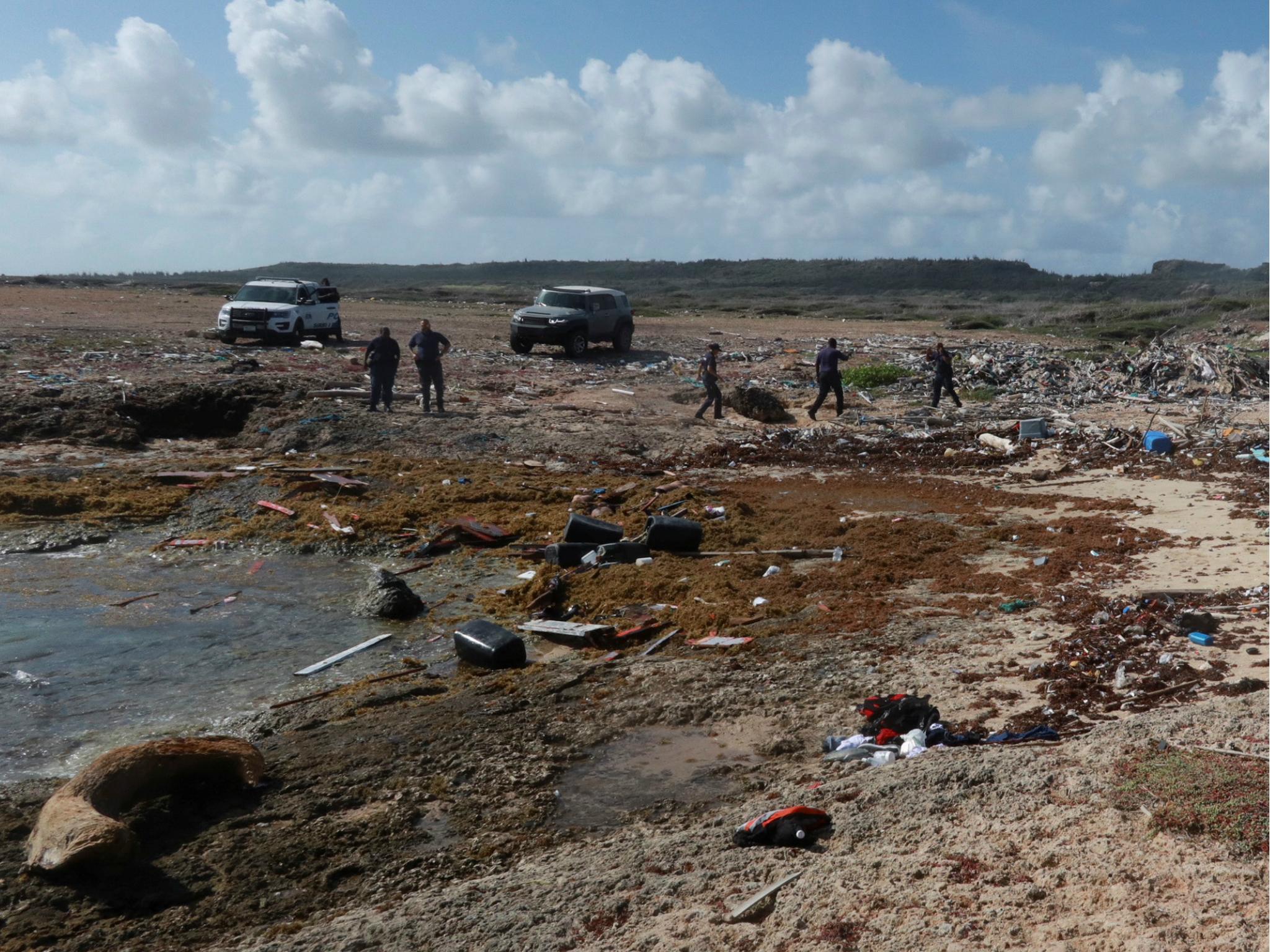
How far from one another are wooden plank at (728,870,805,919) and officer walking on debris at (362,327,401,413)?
600 inches

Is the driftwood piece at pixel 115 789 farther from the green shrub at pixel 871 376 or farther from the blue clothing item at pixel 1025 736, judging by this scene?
the green shrub at pixel 871 376

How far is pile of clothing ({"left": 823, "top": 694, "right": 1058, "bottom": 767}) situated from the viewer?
631 centimetres

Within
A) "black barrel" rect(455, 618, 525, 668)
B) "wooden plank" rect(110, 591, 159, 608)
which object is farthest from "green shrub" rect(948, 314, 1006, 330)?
"black barrel" rect(455, 618, 525, 668)

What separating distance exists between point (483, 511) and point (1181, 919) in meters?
10.2

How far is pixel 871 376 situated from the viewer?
25141mm

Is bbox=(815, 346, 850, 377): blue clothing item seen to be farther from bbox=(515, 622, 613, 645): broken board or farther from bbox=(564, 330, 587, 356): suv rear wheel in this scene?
bbox=(515, 622, 613, 645): broken board

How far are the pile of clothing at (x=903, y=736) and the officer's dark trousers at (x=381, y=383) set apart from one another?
13.7 m

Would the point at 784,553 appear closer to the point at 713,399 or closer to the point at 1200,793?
the point at 1200,793

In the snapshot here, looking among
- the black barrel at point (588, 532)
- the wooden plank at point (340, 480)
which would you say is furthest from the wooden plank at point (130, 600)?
the black barrel at point (588, 532)

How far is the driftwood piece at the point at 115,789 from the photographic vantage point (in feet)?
17.2

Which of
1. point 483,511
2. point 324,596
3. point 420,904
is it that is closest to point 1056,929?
point 420,904

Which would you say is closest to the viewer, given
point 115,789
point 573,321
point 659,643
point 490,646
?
point 115,789

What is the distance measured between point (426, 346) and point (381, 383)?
3.35ft

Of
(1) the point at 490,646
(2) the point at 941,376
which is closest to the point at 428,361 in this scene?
(2) the point at 941,376
